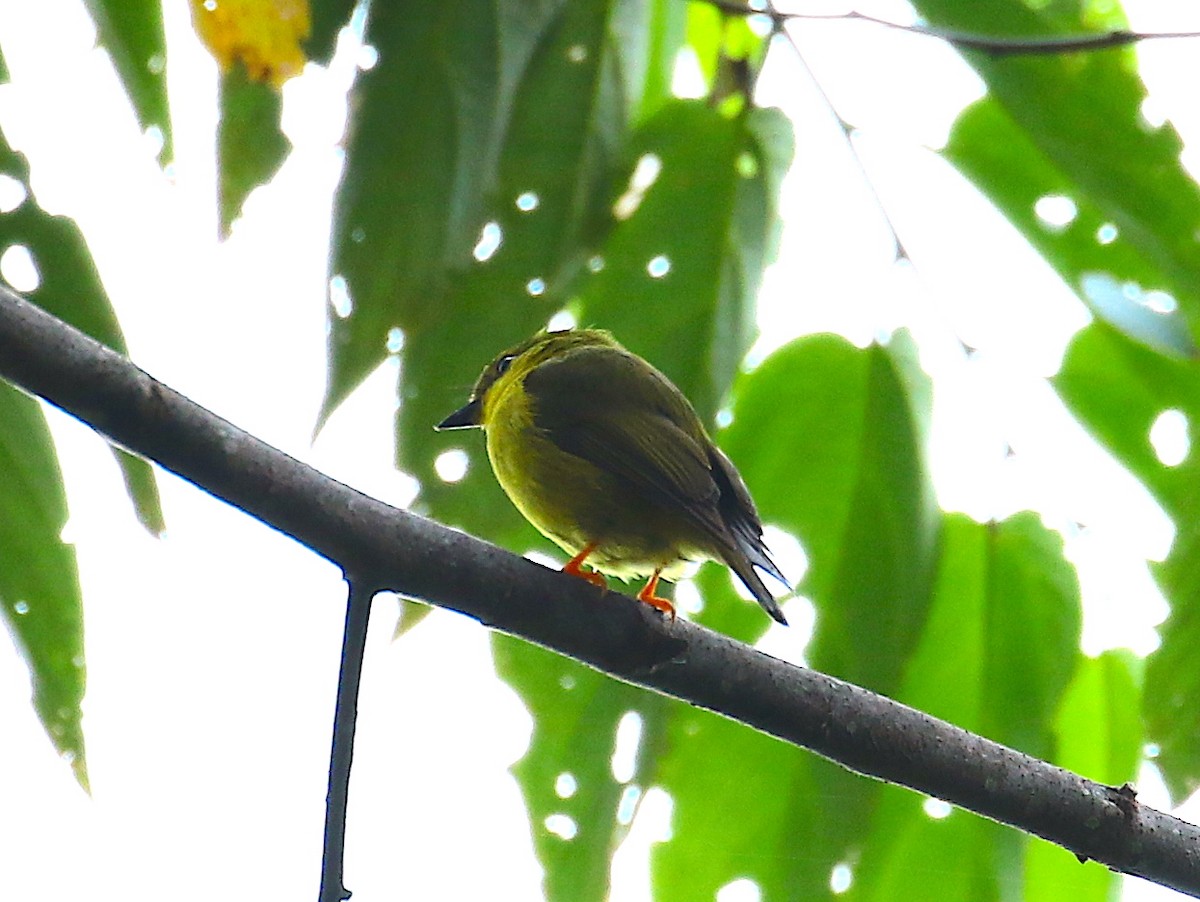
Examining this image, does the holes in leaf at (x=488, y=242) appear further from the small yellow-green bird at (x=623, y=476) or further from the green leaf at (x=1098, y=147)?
the green leaf at (x=1098, y=147)

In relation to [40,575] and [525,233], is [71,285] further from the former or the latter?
[525,233]

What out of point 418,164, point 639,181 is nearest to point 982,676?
point 639,181

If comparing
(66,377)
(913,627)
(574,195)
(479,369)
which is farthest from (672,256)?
(66,377)

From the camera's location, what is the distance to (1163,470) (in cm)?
299

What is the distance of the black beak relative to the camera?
3275mm

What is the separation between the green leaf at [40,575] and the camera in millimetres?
2080

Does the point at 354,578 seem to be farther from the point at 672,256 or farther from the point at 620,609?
the point at 672,256

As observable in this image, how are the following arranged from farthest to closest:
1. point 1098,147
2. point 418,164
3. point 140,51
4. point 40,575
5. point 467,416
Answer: point 467,416 → point 1098,147 → point 418,164 → point 140,51 → point 40,575

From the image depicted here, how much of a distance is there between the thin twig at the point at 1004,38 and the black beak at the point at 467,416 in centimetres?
105

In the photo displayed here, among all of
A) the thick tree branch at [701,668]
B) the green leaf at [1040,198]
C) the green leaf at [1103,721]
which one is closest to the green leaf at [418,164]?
the thick tree branch at [701,668]

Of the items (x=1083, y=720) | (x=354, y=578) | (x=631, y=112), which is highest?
(x=631, y=112)

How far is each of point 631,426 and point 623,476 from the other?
0.14 metres

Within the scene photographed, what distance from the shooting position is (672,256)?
9.97 ft

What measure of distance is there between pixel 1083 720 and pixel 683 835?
2.91 feet
